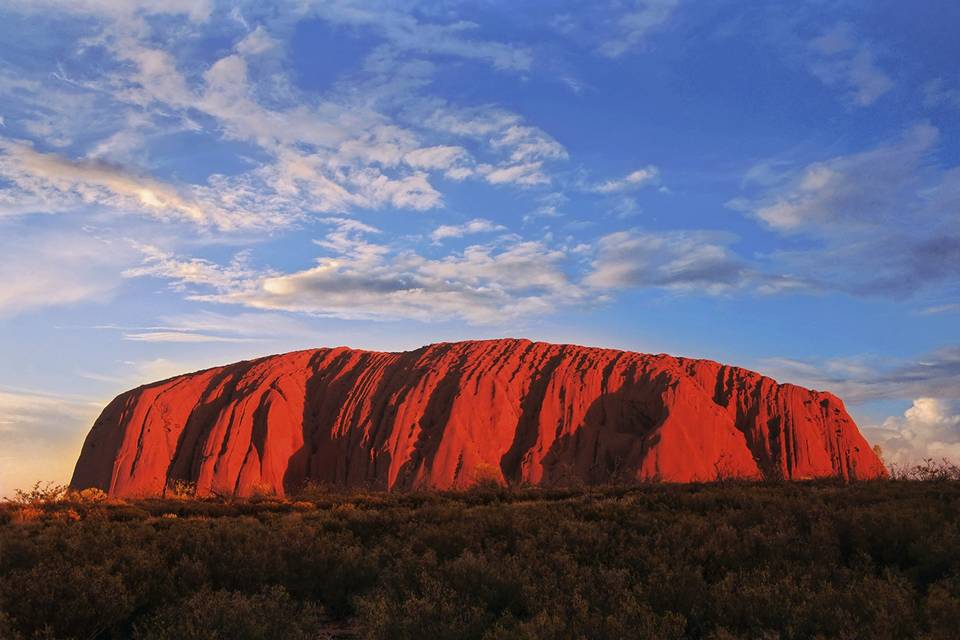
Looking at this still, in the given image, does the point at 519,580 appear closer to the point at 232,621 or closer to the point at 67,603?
the point at 232,621

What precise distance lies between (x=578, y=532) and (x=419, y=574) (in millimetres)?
3449

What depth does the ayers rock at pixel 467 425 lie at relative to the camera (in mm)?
43219

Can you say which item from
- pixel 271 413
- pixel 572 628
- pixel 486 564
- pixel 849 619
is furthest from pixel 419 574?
pixel 271 413

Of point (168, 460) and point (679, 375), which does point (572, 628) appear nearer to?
point (679, 375)

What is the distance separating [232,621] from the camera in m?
6.63

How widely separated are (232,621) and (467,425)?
3829 cm

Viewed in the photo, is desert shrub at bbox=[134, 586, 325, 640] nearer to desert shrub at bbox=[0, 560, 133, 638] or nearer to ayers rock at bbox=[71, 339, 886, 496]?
desert shrub at bbox=[0, 560, 133, 638]

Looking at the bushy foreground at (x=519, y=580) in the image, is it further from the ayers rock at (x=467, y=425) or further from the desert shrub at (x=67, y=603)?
the ayers rock at (x=467, y=425)

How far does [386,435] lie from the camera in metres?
45.0

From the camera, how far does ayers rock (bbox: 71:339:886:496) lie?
1702 inches

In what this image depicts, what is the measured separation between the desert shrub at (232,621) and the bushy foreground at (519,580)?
24 mm

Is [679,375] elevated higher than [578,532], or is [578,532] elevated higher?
[679,375]

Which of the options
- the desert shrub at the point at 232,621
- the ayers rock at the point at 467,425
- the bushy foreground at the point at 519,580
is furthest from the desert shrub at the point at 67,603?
the ayers rock at the point at 467,425

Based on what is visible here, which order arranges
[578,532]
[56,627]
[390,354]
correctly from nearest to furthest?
[56,627] → [578,532] → [390,354]
